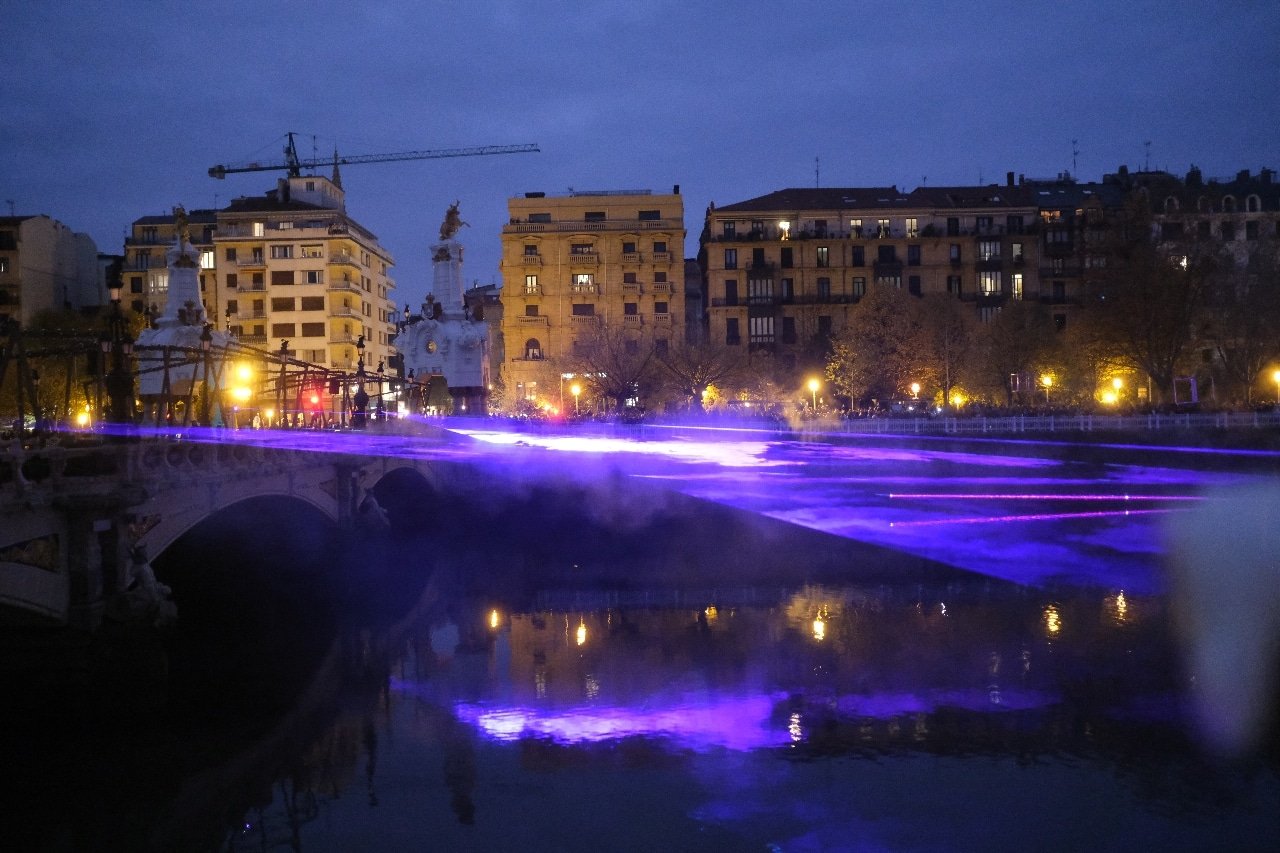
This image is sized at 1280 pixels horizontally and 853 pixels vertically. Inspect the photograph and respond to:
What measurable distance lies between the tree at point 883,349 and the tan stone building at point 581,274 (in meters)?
14.7

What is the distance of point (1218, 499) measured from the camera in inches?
1481

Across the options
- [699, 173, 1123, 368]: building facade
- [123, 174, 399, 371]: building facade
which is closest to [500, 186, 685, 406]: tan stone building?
[699, 173, 1123, 368]: building facade

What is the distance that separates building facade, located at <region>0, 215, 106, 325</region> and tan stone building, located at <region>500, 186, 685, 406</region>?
26549mm

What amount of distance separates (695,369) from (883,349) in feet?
33.7

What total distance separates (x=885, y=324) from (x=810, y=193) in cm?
2120

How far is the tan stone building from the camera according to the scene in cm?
7056

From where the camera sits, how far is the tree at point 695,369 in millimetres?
59625

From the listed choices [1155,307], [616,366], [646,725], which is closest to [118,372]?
[646,725]

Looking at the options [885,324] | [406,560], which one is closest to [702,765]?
[406,560]

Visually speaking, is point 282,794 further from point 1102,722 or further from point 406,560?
point 406,560

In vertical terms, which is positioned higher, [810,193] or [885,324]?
[810,193]

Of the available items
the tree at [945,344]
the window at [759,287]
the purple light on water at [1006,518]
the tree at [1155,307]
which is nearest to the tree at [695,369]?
the tree at [945,344]

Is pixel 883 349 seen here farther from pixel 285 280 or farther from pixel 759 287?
pixel 285 280

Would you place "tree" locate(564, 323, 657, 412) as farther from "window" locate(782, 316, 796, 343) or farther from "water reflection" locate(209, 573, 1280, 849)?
"water reflection" locate(209, 573, 1280, 849)
